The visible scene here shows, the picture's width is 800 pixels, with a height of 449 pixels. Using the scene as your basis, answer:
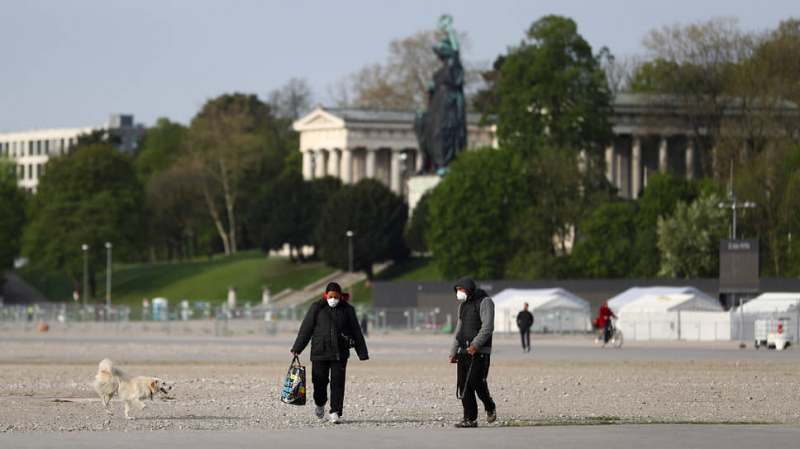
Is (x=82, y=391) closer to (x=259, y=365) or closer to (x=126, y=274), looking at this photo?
(x=259, y=365)

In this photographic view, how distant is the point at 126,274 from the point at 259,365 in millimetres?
90473

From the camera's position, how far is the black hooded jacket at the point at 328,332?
61.4ft

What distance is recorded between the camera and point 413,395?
2575 cm

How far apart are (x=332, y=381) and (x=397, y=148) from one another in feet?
383

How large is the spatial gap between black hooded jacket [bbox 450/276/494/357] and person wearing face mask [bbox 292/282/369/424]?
1250mm

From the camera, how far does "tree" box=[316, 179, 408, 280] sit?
10700 cm

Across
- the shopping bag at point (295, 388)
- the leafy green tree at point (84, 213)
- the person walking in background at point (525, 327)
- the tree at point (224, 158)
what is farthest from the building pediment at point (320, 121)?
the shopping bag at point (295, 388)

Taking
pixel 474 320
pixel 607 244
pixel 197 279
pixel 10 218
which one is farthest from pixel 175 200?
pixel 474 320

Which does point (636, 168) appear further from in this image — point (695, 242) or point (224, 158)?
point (695, 242)

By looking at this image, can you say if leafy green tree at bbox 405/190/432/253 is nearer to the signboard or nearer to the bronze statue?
the bronze statue

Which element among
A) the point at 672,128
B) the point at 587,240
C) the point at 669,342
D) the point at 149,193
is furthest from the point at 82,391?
the point at 149,193

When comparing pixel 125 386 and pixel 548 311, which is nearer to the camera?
pixel 125 386

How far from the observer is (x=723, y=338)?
58.3 meters

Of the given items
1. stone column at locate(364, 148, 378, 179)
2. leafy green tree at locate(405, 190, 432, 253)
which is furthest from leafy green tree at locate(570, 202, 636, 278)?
stone column at locate(364, 148, 378, 179)
